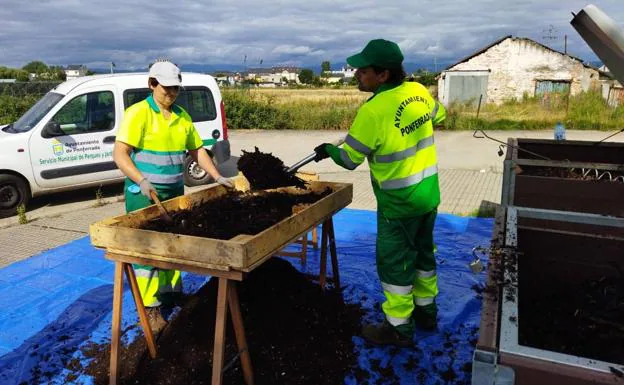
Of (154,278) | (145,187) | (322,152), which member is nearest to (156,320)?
(154,278)

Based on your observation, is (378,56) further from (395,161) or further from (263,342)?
(263,342)

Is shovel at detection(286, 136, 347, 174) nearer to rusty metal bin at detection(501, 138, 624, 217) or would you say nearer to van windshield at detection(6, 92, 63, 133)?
rusty metal bin at detection(501, 138, 624, 217)

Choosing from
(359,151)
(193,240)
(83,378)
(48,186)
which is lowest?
(83,378)

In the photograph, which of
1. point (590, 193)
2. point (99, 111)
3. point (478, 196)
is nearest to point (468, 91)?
point (478, 196)

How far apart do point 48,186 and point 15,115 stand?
7992 millimetres

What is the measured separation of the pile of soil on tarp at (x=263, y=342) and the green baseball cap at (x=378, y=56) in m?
1.81

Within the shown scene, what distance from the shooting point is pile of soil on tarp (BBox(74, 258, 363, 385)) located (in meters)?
3.20

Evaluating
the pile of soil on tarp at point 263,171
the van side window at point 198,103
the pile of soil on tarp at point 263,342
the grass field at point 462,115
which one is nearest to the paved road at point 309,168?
the van side window at point 198,103

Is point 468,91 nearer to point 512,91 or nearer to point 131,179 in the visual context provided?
point 512,91

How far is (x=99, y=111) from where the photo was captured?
312 inches

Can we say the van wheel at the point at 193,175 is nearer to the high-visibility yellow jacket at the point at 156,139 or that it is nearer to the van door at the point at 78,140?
the van door at the point at 78,140

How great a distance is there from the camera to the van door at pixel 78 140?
754 centimetres

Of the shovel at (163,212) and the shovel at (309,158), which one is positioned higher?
the shovel at (309,158)

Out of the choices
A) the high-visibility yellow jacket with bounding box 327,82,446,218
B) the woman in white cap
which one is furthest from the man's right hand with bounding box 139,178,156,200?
the high-visibility yellow jacket with bounding box 327,82,446,218
